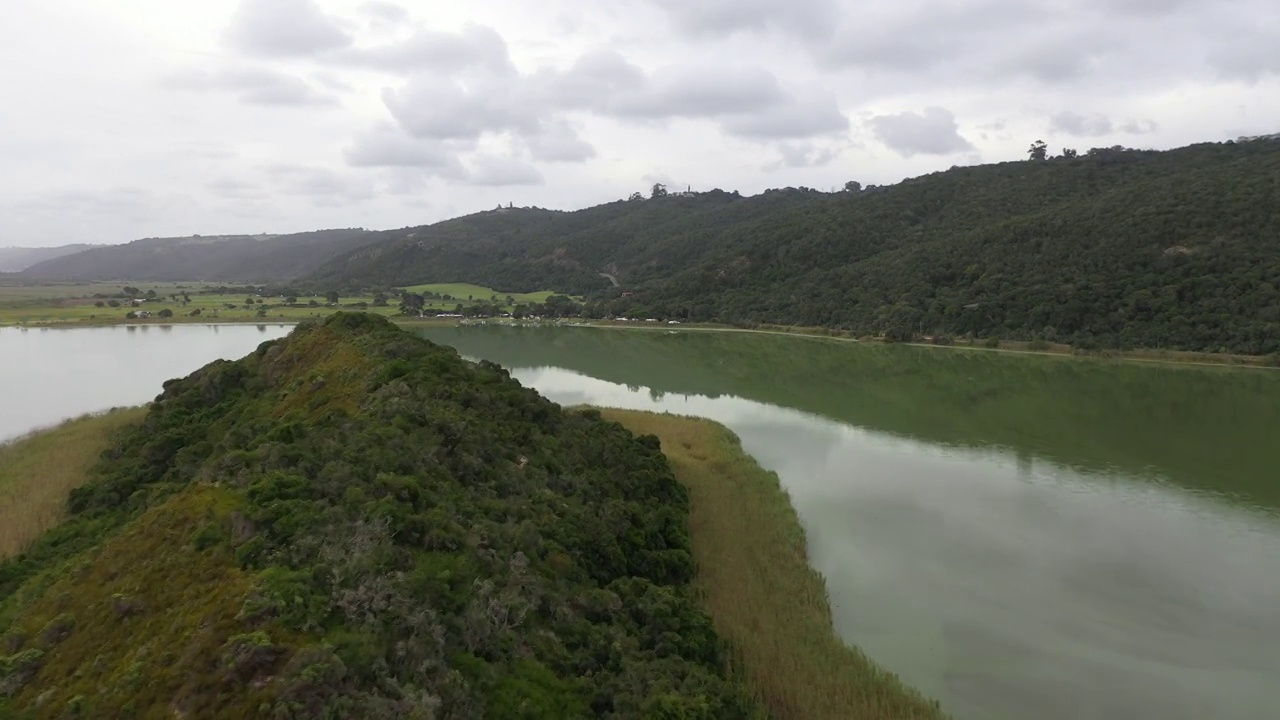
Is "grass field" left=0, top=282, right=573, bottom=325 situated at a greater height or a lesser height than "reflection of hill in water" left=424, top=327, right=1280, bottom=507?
greater

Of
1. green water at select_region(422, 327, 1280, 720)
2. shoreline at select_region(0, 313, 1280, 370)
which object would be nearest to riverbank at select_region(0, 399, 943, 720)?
green water at select_region(422, 327, 1280, 720)

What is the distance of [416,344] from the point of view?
17594mm

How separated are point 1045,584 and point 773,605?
539 centimetres

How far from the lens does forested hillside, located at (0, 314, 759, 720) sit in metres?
6.08

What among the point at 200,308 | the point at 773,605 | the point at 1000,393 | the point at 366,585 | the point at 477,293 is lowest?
the point at 773,605

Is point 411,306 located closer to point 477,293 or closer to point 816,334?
point 477,293

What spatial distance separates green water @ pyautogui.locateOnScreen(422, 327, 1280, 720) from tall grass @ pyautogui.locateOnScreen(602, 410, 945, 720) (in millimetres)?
711

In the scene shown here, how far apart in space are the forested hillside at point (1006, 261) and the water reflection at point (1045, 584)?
115 feet

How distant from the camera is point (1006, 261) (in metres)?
59.0

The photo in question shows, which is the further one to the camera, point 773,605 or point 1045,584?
point 1045,584

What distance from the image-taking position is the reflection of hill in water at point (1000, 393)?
22.5 metres

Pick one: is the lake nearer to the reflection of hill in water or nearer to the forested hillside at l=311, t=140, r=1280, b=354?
the reflection of hill in water

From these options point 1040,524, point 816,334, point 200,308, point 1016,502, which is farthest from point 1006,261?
point 200,308

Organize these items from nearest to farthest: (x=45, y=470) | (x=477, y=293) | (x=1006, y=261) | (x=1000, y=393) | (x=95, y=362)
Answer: (x=45, y=470)
(x=1000, y=393)
(x=95, y=362)
(x=1006, y=261)
(x=477, y=293)
